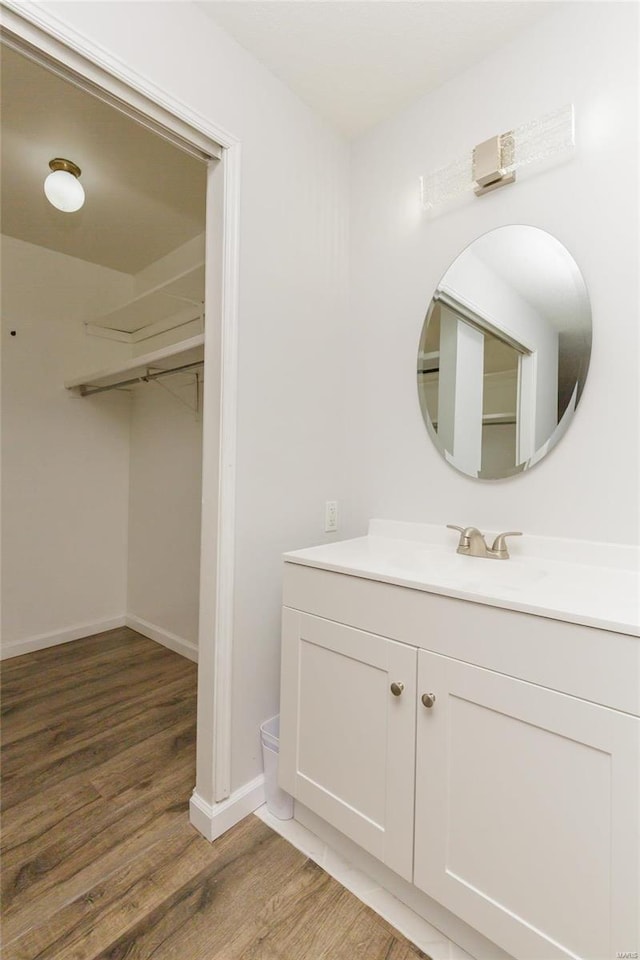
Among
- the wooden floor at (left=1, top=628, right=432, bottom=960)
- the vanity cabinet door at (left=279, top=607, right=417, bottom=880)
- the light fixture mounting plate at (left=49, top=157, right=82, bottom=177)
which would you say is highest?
the light fixture mounting plate at (left=49, top=157, right=82, bottom=177)

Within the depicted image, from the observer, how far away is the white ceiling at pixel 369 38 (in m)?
1.31

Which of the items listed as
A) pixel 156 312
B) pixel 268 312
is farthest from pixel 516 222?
pixel 156 312

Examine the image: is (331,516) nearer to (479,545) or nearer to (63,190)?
(479,545)

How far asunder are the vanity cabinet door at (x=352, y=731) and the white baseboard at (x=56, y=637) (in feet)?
7.01

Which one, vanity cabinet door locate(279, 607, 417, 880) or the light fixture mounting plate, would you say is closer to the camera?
vanity cabinet door locate(279, 607, 417, 880)

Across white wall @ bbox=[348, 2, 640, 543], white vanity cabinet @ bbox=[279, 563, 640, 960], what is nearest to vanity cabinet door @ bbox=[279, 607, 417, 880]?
white vanity cabinet @ bbox=[279, 563, 640, 960]

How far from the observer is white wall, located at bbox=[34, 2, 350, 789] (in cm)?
132

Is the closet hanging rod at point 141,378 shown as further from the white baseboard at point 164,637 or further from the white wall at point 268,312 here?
the white baseboard at point 164,637

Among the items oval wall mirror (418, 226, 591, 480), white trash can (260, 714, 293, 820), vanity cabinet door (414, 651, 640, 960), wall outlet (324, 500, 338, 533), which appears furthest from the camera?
wall outlet (324, 500, 338, 533)

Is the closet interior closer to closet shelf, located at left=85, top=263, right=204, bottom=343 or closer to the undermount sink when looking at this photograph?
closet shelf, located at left=85, top=263, right=204, bottom=343

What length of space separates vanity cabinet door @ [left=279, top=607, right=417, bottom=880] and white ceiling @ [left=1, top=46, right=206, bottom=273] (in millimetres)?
1679

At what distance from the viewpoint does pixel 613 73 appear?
122cm

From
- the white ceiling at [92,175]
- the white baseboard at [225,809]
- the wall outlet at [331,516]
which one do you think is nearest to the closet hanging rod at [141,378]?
the white ceiling at [92,175]

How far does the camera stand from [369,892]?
1.19 m
